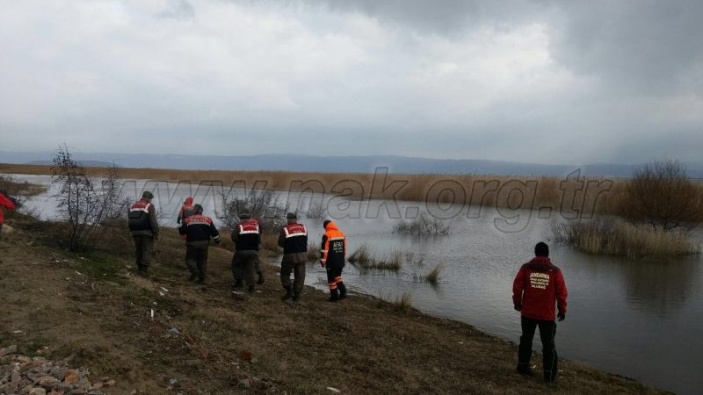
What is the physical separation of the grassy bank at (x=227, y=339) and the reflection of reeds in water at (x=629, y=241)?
40.0ft

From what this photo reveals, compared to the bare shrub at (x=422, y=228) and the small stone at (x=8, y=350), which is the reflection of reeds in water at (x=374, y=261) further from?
the small stone at (x=8, y=350)

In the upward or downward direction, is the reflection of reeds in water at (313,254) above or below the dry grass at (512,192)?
below

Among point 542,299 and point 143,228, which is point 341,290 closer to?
point 143,228

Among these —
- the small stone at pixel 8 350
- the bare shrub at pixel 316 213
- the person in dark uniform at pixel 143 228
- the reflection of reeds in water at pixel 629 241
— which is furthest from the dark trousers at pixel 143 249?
the bare shrub at pixel 316 213

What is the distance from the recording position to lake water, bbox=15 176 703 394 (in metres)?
9.53

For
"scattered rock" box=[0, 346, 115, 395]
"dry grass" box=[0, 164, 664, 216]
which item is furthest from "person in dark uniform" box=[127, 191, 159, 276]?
"dry grass" box=[0, 164, 664, 216]

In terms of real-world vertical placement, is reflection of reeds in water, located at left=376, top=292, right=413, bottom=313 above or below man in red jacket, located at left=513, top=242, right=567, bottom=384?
below

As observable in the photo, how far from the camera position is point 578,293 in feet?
47.2

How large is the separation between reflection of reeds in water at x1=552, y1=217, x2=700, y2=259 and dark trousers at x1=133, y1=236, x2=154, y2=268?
16.3 m

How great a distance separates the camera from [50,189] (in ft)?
154

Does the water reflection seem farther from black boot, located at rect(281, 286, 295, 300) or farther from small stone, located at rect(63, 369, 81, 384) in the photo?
small stone, located at rect(63, 369, 81, 384)

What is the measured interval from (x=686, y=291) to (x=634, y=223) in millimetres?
8939

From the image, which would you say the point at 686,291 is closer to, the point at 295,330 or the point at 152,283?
the point at 295,330

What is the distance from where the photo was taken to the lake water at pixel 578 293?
31.3ft
